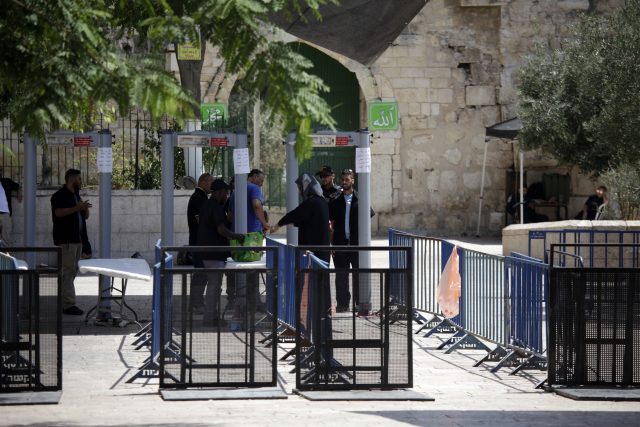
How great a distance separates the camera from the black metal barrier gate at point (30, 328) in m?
9.08

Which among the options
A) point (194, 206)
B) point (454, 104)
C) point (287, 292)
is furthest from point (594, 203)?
point (287, 292)

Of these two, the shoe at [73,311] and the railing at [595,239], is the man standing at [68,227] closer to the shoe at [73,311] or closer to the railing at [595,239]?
the shoe at [73,311]

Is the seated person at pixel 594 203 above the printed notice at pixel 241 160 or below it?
below

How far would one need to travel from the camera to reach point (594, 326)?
9688 mm

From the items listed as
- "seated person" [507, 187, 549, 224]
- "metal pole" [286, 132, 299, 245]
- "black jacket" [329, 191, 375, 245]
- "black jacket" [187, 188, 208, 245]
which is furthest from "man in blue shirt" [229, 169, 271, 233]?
"seated person" [507, 187, 549, 224]

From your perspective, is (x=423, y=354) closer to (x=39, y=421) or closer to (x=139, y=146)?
(x=39, y=421)

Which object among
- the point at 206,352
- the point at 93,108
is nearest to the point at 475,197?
the point at 206,352

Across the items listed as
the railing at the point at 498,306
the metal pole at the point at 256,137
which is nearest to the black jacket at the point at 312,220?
the railing at the point at 498,306

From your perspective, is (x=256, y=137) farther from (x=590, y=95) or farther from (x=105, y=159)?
(x=105, y=159)

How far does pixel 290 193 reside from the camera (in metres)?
14.6

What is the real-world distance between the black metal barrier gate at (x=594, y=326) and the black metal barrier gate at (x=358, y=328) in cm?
120

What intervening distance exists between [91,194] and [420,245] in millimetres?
7746

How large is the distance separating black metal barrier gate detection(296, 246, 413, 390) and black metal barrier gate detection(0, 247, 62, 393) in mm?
1894

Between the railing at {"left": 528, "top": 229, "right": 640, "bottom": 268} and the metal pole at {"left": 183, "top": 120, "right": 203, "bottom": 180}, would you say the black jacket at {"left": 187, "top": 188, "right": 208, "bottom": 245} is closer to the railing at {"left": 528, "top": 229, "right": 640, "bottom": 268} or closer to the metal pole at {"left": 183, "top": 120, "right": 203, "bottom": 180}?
the metal pole at {"left": 183, "top": 120, "right": 203, "bottom": 180}
